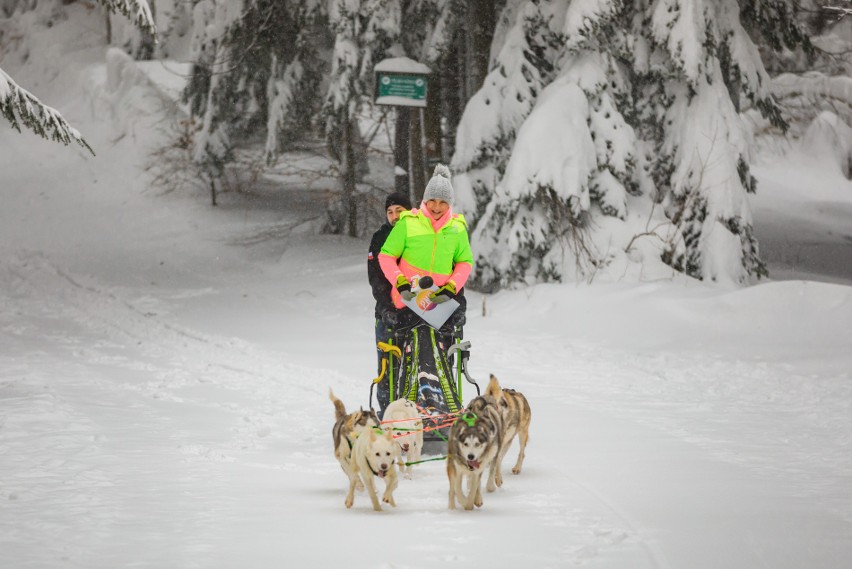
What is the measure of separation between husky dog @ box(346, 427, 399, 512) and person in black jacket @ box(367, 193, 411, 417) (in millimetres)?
1675

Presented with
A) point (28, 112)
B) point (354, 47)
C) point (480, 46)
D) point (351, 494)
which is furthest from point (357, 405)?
point (354, 47)

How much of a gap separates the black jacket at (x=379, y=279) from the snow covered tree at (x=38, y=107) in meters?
3.80

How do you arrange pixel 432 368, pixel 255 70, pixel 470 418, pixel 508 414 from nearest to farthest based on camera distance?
pixel 470 418 → pixel 508 414 → pixel 432 368 → pixel 255 70

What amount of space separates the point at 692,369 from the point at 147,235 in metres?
16.5

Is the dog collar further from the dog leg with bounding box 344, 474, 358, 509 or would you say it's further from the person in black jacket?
the person in black jacket

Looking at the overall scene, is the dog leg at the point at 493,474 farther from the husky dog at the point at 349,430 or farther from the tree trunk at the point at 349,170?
the tree trunk at the point at 349,170

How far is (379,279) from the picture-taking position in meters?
7.79

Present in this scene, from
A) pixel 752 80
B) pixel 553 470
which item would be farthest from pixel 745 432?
pixel 752 80

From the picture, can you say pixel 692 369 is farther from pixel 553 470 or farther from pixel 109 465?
pixel 109 465

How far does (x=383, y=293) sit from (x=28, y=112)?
4.44m

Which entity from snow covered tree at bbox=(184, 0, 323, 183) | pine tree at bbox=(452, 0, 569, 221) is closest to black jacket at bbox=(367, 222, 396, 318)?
pine tree at bbox=(452, 0, 569, 221)

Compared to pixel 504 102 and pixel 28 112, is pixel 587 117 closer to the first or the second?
pixel 504 102

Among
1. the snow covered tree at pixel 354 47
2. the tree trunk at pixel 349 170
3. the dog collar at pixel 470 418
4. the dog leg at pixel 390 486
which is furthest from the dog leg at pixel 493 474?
the tree trunk at pixel 349 170

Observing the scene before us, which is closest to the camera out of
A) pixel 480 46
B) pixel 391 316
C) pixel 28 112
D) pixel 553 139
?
pixel 391 316
